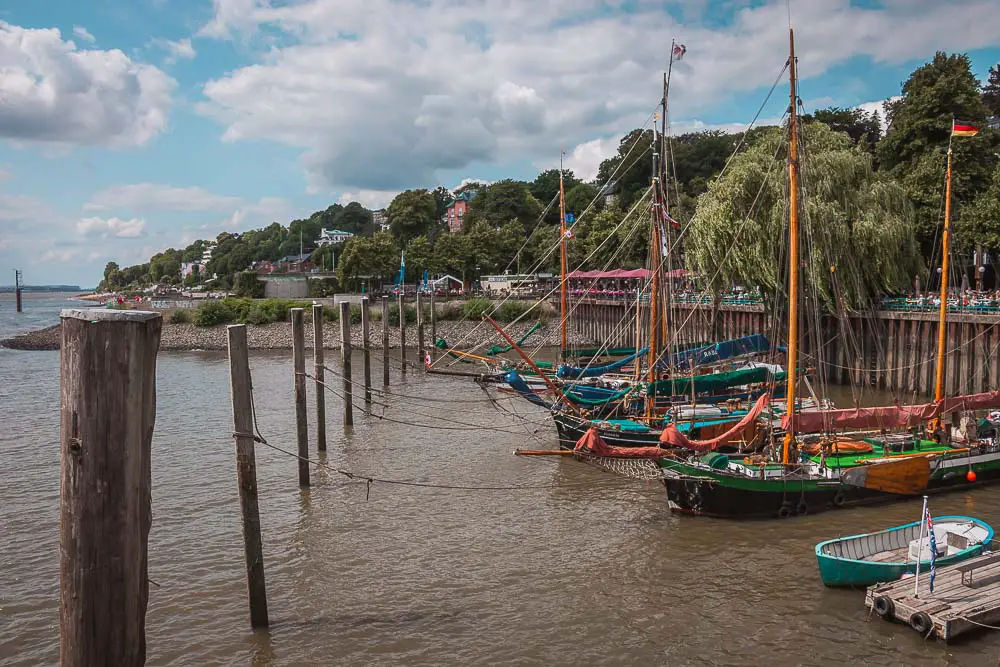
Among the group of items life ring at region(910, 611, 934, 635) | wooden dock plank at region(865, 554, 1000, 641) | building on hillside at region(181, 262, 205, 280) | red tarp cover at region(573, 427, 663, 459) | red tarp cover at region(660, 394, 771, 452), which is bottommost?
life ring at region(910, 611, 934, 635)

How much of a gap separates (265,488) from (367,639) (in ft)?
29.7

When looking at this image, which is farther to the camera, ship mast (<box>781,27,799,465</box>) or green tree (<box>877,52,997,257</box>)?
green tree (<box>877,52,997,257</box>)

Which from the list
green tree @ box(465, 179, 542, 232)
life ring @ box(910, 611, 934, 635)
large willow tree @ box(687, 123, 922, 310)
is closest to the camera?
life ring @ box(910, 611, 934, 635)

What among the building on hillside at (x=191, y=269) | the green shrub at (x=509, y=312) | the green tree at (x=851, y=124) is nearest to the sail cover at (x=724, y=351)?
the green shrub at (x=509, y=312)

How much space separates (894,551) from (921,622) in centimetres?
234

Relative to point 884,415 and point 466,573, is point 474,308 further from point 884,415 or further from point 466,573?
point 466,573

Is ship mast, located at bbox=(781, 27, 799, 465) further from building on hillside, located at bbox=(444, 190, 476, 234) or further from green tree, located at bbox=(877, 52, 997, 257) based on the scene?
building on hillside, located at bbox=(444, 190, 476, 234)

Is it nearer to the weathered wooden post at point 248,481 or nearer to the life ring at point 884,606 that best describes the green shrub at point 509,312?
the weathered wooden post at point 248,481

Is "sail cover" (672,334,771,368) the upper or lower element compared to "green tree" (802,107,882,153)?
lower

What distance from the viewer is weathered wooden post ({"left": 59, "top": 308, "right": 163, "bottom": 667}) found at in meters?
4.48

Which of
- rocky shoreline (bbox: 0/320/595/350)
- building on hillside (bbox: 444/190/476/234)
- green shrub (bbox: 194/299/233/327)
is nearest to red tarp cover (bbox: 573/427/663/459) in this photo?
rocky shoreline (bbox: 0/320/595/350)

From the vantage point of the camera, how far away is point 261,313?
6222 centimetres

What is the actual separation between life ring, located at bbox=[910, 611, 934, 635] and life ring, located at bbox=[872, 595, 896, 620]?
34cm

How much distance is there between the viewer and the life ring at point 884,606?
39.3 ft
